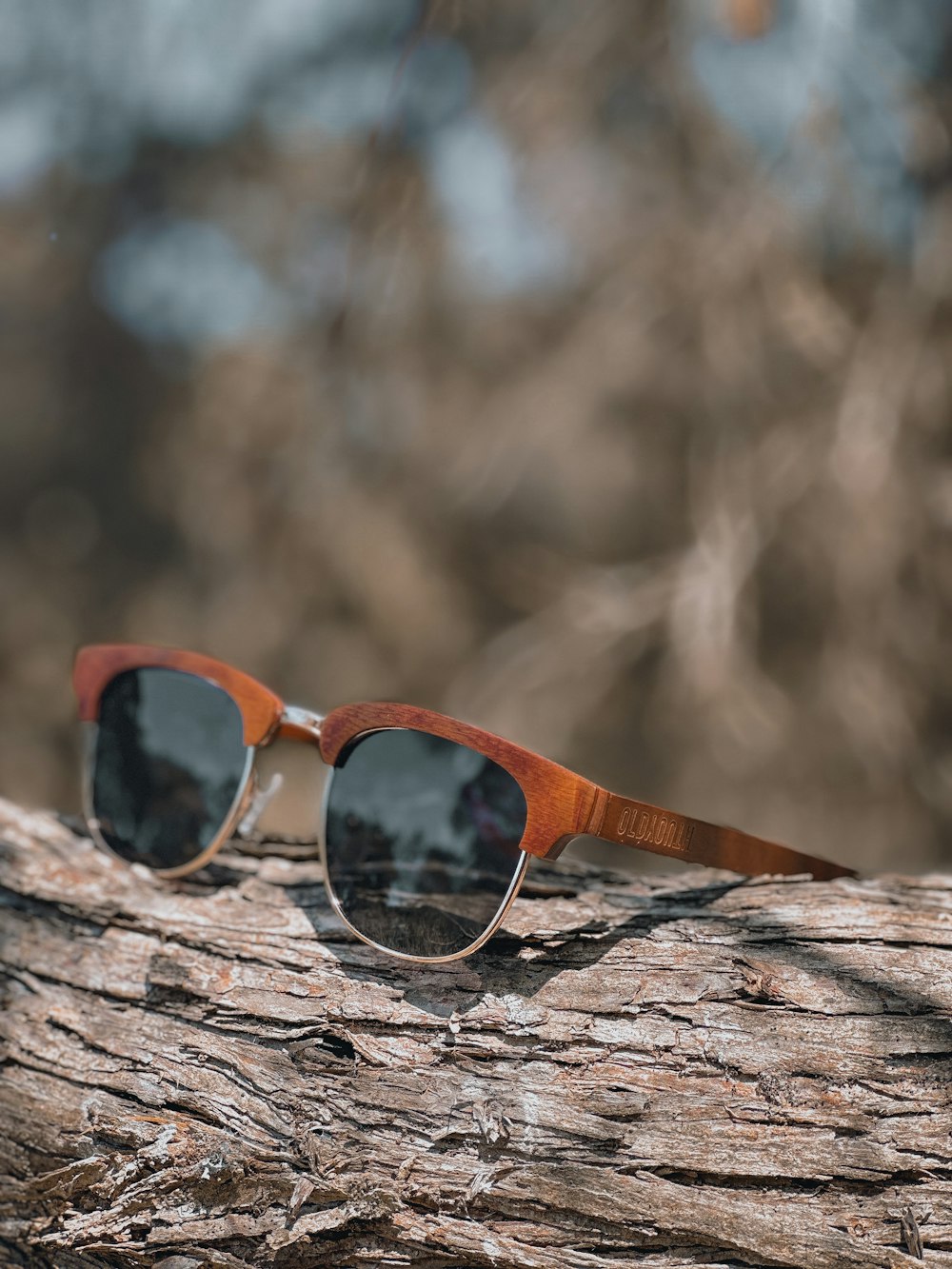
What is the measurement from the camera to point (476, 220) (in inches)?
47.5

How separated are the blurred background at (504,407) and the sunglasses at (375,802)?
1.85ft

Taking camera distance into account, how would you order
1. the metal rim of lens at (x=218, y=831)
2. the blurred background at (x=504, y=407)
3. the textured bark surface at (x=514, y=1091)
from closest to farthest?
the textured bark surface at (x=514, y=1091)
the metal rim of lens at (x=218, y=831)
the blurred background at (x=504, y=407)

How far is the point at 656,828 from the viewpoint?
51cm

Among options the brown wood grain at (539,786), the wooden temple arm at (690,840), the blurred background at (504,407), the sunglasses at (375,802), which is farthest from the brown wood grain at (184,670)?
the blurred background at (504,407)

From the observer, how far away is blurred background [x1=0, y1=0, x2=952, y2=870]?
46.8 inches

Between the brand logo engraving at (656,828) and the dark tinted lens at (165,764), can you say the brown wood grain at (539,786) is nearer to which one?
the brand logo engraving at (656,828)

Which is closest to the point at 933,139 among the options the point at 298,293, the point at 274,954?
the point at 298,293

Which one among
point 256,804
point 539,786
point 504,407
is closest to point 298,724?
point 256,804

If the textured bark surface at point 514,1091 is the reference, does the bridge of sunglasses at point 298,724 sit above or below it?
above

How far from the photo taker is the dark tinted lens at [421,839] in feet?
1.69

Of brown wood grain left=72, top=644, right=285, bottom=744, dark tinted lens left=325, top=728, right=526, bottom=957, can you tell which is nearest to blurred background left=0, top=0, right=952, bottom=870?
brown wood grain left=72, top=644, right=285, bottom=744

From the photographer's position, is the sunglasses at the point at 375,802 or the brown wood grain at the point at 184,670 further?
the brown wood grain at the point at 184,670

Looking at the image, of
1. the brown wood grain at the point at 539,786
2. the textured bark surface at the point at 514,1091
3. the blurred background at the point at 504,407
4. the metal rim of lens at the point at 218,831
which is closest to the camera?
the textured bark surface at the point at 514,1091

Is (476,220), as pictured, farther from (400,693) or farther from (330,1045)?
(330,1045)
